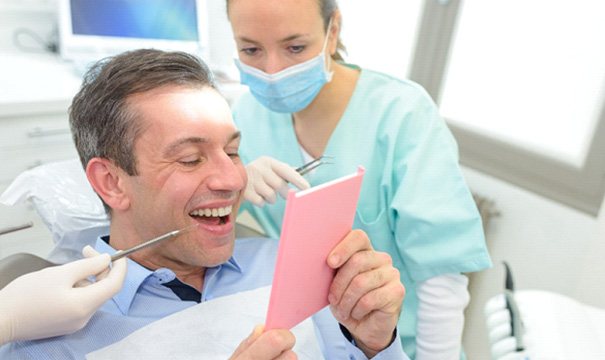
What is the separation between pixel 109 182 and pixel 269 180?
37 cm

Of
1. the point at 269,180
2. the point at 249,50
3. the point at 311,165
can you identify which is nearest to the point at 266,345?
the point at 269,180

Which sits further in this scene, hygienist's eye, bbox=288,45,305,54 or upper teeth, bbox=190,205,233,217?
hygienist's eye, bbox=288,45,305,54

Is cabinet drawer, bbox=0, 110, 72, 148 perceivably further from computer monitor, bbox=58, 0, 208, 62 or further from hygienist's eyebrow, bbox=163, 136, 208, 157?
hygienist's eyebrow, bbox=163, 136, 208, 157

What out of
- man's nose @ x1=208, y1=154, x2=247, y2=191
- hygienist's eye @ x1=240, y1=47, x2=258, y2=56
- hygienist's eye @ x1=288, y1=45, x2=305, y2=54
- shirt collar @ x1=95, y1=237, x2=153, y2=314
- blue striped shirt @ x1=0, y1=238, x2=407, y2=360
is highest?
hygienist's eye @ x1=288, y1=45, x2=305, y2=54

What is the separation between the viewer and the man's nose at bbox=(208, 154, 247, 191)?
100 cm

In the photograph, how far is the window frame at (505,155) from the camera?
70.3 inches

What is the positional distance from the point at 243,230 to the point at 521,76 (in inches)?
49.3

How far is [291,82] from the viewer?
4.25ft

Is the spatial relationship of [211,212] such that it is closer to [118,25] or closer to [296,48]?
[296,48]

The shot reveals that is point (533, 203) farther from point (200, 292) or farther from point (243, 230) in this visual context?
point (200, 292)

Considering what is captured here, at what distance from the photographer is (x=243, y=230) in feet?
4.72

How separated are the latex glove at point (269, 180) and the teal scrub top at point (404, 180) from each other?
0.44ft

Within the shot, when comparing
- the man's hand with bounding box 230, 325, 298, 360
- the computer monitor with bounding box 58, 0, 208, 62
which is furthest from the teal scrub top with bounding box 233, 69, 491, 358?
the computer monitor with bounding box 58, 0, 208, 62

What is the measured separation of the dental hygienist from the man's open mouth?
214 mm
